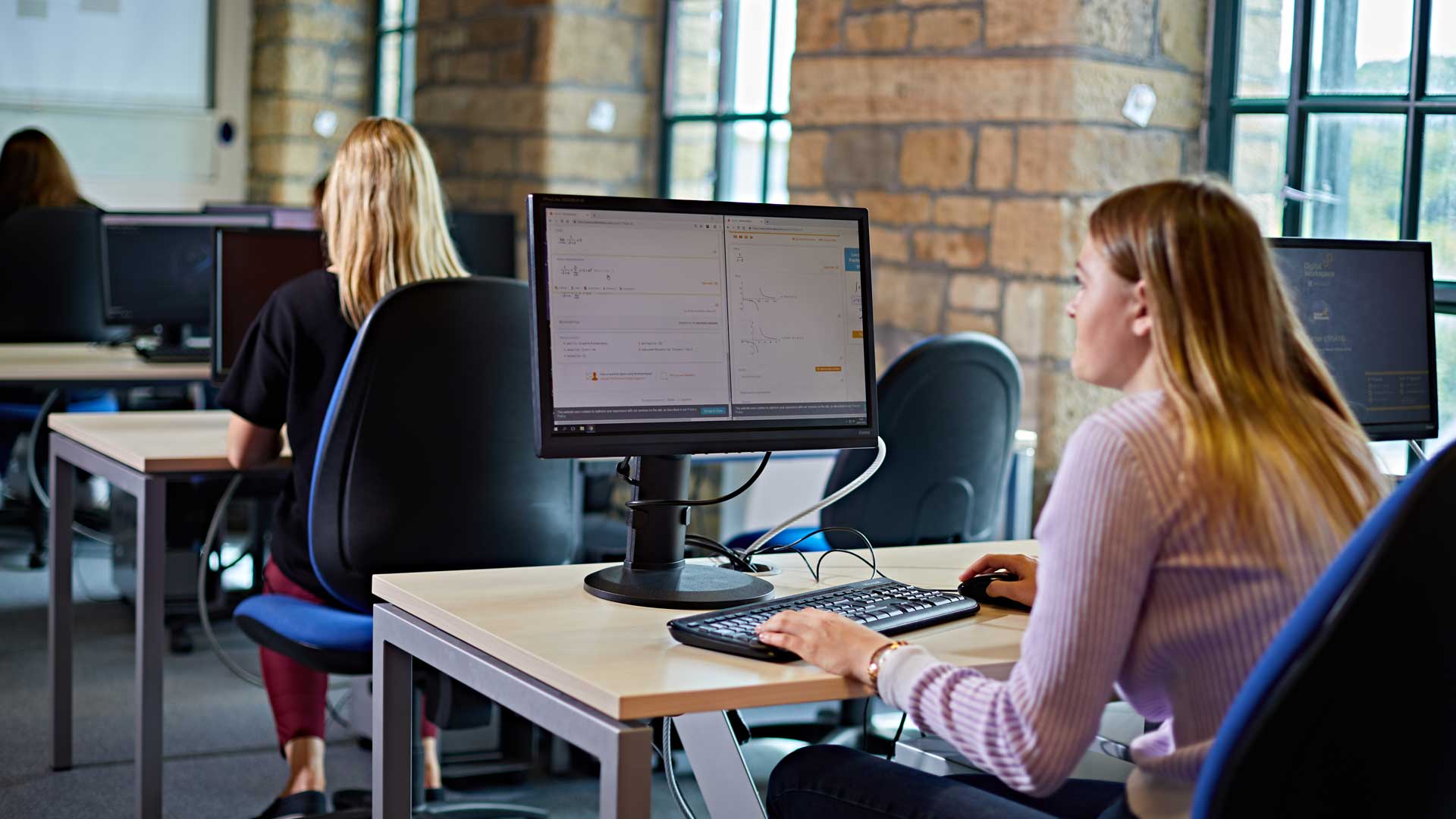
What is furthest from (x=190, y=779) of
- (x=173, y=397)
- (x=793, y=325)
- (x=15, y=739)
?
(x=173, y=397)

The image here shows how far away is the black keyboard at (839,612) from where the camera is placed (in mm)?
1594

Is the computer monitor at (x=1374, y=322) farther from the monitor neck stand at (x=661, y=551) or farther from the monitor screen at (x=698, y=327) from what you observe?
the monitor neck stand at (x=661, y=551)

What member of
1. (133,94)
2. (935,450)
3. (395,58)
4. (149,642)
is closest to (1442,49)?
(935,450)

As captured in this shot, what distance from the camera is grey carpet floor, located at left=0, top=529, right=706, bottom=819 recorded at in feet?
9.78

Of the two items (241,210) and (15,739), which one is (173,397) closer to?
(241,210)

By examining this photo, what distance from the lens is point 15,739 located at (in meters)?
3.28

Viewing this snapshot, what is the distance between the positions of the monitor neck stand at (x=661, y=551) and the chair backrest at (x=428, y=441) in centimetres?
50

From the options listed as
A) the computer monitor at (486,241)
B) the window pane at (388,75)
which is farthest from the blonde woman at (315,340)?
the window pane at (388,75)

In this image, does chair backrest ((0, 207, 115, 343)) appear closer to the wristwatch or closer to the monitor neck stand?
the monitor neck stand

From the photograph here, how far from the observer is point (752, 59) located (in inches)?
215

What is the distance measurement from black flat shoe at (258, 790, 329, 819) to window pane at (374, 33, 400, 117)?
533 cm

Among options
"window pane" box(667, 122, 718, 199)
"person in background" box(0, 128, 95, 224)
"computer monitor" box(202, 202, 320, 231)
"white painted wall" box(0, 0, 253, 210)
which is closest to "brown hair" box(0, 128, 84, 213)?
"person in background" box(0, 128, 95, 224)

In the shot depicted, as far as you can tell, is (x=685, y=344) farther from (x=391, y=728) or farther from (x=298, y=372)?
(x=298, y=372)

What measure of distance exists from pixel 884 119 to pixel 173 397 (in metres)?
2.71
